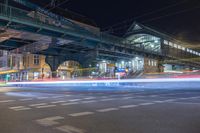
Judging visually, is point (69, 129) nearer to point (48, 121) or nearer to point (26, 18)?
point (48, 121)

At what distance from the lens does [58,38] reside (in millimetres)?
26656

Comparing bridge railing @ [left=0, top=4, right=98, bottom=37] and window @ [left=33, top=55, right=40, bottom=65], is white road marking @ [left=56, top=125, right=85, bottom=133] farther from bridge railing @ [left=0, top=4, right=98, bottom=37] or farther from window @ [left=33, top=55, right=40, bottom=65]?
window @ [left=33, top=55, right=40, bottom=65]

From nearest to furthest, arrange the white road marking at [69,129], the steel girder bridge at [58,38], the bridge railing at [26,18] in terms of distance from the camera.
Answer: the white road marking at [69,129], the bridge railing at [26,18], the steel girder bridge at [58,38]

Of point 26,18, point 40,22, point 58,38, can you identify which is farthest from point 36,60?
point 26,18

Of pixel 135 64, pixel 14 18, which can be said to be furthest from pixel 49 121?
pixel 135 64

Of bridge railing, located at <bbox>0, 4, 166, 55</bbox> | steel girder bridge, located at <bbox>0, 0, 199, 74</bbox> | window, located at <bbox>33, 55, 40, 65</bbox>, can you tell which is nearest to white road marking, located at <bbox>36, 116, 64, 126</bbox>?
steel girder bridge, located at <bbox>0, 0, 199, 74</bbox>

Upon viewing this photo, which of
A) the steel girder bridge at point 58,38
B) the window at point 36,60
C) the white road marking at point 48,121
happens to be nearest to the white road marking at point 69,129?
the white road marking at point 48,121

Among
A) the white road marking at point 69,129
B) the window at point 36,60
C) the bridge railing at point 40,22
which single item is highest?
the bridge railing at point 40,22

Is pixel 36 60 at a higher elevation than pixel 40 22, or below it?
below

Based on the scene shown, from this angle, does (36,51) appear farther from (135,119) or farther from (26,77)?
(135,119)

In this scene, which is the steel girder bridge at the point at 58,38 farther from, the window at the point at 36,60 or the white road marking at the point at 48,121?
the window at the point at 36,60

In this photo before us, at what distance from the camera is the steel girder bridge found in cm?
2139

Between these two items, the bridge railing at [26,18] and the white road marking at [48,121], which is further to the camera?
the bridge railing at [26,18]

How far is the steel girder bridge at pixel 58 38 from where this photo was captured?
70.2 ft
